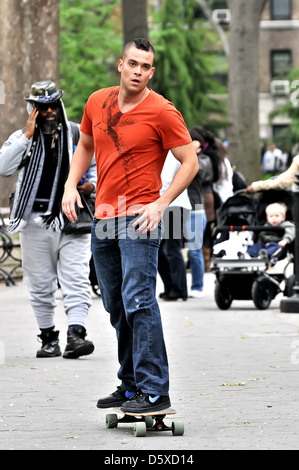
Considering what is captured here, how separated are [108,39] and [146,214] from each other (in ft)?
113

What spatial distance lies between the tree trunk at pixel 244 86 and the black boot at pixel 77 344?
1871cm

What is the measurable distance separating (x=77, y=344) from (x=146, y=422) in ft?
9.83

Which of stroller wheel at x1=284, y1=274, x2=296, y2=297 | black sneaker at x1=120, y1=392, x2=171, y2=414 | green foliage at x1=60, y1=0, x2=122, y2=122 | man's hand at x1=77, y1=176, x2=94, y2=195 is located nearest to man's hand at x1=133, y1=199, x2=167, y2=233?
black sneaker at x1=120, y1=392, x2=171, y2=414

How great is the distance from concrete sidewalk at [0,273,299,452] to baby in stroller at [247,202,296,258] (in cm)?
122

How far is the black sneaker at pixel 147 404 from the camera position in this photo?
6.52 meters

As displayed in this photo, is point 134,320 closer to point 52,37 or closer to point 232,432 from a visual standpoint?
point 232,432

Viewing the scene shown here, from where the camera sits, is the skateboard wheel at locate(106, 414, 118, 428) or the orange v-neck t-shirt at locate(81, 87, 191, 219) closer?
the orange v-neck t-shirt at locate(81, 87, 191, 219)

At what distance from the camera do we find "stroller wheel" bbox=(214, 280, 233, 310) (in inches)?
536

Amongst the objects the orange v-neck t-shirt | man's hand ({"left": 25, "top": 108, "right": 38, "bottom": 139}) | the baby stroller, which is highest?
the orange v-neck t-shirt

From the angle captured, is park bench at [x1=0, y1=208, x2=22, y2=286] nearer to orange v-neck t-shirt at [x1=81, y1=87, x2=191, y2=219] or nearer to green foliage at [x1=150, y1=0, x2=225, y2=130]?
orange v-neck t-shirt at [x1=81, y1=87, x2=191, y2=219]

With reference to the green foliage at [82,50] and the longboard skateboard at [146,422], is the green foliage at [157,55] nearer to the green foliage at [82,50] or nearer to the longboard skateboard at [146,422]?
the green foliage at [82,50]

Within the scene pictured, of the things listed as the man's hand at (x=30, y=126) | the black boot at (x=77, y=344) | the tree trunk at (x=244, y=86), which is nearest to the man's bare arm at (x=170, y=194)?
the man's hand at (x=30, y=126)

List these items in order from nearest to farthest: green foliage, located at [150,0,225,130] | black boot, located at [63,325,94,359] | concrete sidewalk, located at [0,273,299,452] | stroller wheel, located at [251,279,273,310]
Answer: concrete sidewalk, located at [0,273,299,452] → black boot, located at [63,325,94,359] → stroller wheel, located at [251,279,273,310] → green foliage, located at [150,0,225,130]
